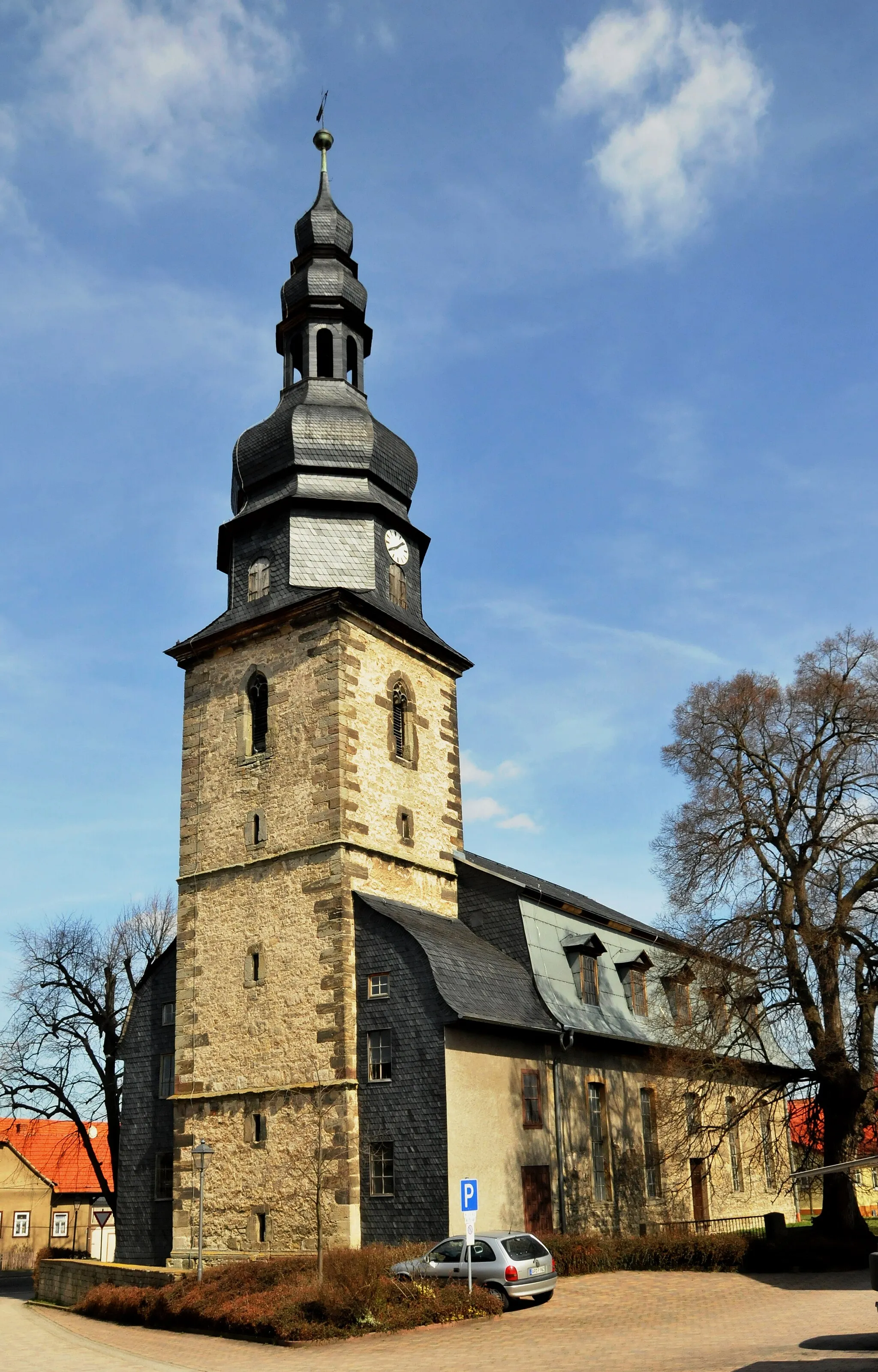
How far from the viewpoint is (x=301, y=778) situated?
26156mm

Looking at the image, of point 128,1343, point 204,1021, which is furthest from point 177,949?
point 128,1343

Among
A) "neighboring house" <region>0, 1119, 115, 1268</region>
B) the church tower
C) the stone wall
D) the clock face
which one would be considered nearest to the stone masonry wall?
the church tower

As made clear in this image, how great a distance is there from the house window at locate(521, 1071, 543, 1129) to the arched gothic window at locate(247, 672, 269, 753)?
903cm

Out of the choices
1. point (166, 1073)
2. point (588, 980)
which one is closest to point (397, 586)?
point (588, 980)

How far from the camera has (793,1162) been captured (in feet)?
119

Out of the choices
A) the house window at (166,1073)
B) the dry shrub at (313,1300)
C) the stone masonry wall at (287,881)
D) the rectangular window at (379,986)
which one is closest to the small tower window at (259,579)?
the stone masonry wall at (287,881)

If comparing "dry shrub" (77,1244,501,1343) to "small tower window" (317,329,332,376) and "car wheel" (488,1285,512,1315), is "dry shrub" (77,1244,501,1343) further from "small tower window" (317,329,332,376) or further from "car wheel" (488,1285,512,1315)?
"small tower window" (317,329,332,376)

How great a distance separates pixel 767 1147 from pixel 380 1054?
25.7 feet

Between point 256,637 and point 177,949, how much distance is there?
7.21 metres

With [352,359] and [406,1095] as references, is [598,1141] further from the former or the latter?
[352,359]

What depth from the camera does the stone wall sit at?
23.2 meters

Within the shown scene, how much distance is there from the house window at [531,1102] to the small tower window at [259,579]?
12.1 metres

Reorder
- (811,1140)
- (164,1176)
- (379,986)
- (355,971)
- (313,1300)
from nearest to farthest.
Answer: (313,1300) → (379,986) → (355,971) → (811,1140) → (164,1176)

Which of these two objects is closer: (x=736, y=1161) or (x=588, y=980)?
(x=588, y=980)
